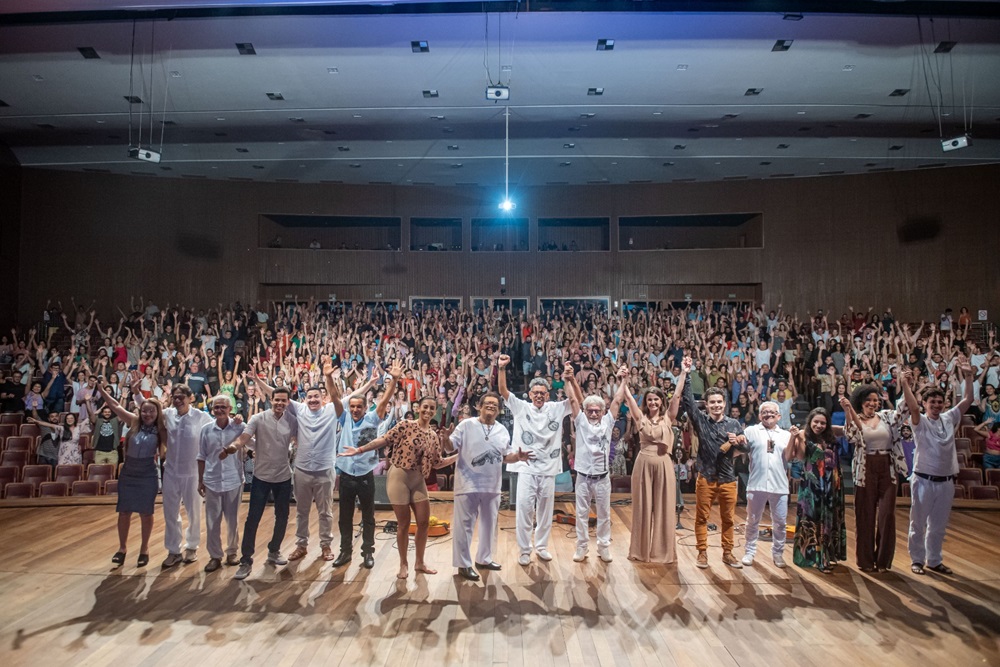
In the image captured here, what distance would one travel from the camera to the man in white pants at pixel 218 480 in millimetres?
5318

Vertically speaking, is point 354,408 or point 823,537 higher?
point 354,408

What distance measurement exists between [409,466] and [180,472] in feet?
6.64

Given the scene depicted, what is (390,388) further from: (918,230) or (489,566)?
(918,230)

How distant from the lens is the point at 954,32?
840 centimetres

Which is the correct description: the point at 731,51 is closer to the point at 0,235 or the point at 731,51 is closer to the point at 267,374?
the point at 267,374

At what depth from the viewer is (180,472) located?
544 centimetres

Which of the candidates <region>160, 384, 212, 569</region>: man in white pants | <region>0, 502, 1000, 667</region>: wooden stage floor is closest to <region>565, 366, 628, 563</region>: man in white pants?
<region>0, 502, 1000, 667</region>: wooden stage floor

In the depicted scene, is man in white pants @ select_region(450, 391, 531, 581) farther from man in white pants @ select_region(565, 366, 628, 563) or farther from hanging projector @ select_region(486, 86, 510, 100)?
hanging projector @ select_region(486, 86, 510, 100)

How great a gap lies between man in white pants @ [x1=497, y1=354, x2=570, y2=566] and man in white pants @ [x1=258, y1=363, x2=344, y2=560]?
60.2 inches

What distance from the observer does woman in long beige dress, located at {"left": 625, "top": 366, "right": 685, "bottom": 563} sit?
5488 millimetres

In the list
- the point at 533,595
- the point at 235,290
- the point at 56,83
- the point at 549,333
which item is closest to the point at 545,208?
the point at 549,333

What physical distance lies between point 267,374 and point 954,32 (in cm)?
1087

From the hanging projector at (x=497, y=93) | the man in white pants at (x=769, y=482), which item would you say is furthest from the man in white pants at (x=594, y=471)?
the hanging projector at (x=497, y=93)

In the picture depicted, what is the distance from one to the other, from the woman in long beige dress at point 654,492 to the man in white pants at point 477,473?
1.03m
